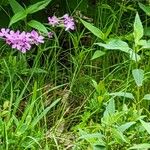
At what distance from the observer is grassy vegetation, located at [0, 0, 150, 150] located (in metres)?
1.64

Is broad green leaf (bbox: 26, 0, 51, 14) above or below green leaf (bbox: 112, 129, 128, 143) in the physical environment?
above

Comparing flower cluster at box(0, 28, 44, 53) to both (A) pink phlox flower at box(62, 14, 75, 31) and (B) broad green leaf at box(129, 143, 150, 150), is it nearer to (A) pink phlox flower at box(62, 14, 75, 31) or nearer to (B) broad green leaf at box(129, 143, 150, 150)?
(A) pink phlox flower at box(62, 14, 75, 31)

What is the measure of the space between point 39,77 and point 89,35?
44 cm

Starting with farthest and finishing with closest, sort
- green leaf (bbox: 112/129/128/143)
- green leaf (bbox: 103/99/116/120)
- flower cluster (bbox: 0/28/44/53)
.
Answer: flower cluster (bbox: 0/28/44/53)
green leaf (bbox: 103/99/116/120)
green leaf (bbox: 112/129/128/143)

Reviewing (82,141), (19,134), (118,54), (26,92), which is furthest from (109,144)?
(118,54)

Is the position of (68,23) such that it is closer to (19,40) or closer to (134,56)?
(19,40)

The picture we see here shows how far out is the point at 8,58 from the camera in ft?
6.66

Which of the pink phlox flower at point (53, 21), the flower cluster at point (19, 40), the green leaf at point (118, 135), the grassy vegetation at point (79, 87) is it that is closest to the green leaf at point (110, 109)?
the grassy vegetation at point (79, 87)

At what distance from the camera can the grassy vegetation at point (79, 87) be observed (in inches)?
64.7

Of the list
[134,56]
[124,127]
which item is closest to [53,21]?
[134,56]

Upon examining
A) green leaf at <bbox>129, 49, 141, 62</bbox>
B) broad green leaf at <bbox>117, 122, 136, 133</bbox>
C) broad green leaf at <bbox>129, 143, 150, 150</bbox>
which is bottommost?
broad green leaf at <bbox>129, 143, 150, 150</bbox>

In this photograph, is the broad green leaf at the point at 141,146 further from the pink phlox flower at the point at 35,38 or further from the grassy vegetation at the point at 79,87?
the pink phlox flower at the point at 35,38

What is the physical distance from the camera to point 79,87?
2.09 metres

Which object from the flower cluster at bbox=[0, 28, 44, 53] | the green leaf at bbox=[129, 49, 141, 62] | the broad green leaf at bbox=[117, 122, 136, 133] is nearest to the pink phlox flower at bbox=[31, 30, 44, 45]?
the flower cluster at bbox=[0, 28, 44, 53]
